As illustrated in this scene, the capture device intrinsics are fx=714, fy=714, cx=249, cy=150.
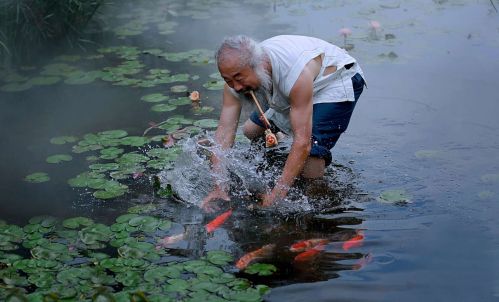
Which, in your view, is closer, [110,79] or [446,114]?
[446,114]

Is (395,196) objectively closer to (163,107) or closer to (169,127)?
(169,127)

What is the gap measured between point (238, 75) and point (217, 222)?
0.89 meters

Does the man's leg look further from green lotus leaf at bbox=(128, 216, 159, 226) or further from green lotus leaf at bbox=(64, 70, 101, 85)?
green lotus leaf at bbox=(64, 70, 101, 85)

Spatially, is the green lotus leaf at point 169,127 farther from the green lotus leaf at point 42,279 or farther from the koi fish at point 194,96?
the green lotus leaf at point 42,279

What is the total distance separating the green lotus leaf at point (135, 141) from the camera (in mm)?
5055

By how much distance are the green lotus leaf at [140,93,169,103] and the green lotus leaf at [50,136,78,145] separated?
0.85m

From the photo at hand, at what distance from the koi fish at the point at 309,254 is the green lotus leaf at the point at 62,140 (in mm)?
2281

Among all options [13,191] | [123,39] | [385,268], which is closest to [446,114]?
[385,268]

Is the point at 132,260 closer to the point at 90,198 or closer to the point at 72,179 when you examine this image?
the point at 90,198

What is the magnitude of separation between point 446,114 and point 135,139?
7.58ft

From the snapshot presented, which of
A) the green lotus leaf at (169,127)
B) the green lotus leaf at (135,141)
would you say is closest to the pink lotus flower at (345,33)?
the green lotus leaf at (169,127)

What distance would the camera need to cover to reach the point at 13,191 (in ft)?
14.8

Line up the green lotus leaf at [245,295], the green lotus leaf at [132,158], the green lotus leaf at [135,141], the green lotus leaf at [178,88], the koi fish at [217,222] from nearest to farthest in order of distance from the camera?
the green lotus leaf at [245,295] → the koi fish at [217,222] → the green lotus leaf at [132,158] → the green lotus leaf at [135,141] → the green lotus leaf at [178,88]

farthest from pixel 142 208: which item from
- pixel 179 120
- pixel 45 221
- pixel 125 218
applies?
pixel 179 120
